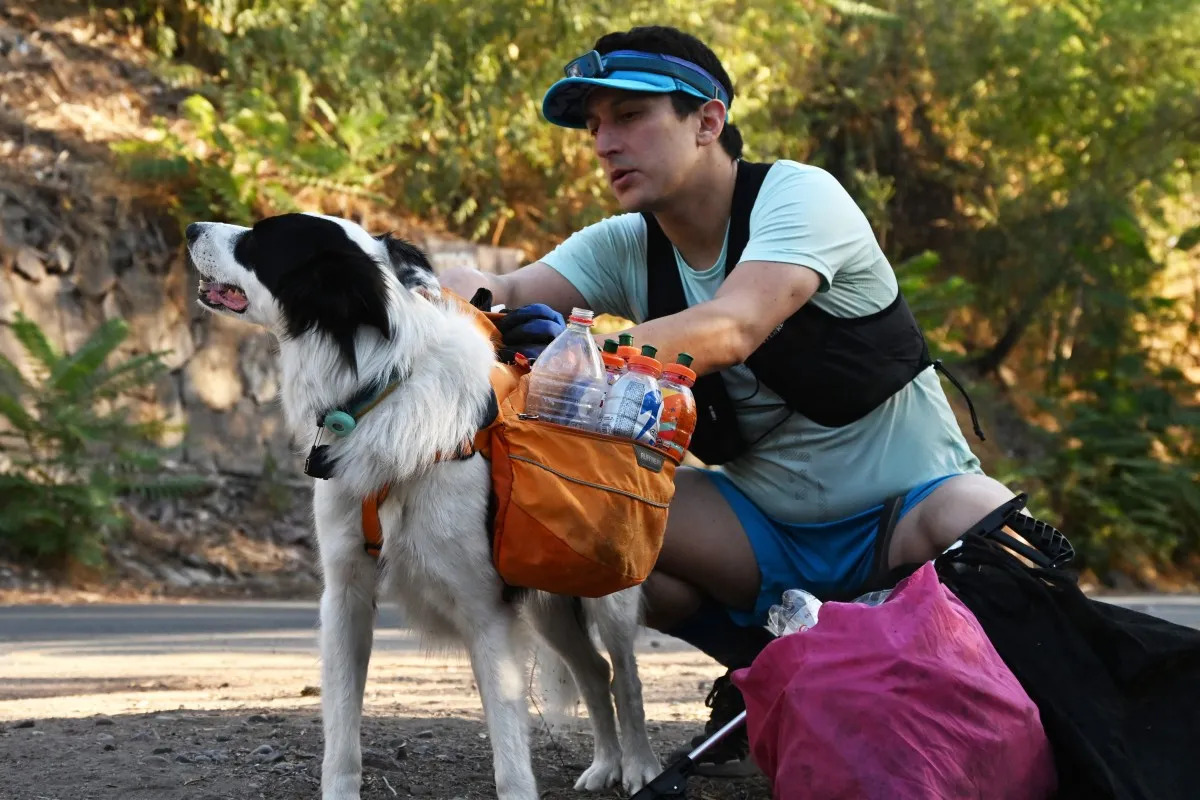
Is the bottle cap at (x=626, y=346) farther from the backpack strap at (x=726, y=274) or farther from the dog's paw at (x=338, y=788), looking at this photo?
the dog's paw at (x=338, y=788)

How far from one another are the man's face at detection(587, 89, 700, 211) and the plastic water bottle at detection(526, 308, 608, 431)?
613 millimetres

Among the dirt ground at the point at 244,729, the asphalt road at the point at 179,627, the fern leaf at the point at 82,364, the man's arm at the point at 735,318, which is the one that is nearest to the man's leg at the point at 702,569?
the dirt ground at the point at 244,729

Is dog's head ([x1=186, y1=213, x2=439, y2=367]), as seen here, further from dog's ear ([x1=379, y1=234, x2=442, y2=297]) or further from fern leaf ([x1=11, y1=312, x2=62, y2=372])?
fern leaf ([x1=11, y1=312, x2=62, y2=372])

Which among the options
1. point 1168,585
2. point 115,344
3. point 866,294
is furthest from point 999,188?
point 866,294

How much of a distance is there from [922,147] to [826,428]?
599 inches

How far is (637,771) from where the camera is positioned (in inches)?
161

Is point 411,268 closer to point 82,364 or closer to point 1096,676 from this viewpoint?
point 1096,676

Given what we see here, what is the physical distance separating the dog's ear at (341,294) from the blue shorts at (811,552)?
135cm

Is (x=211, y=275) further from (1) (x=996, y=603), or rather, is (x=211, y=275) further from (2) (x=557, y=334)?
(1) (x=996, y=603)

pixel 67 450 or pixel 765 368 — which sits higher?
pixel 765 368

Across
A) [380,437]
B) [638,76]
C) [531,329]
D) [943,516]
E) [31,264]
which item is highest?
[638,76]

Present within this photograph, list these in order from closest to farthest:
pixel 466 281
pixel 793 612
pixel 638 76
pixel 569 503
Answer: pixel 569 503 → pixel 793 612 → pixel 638 76 → pixel 466 281

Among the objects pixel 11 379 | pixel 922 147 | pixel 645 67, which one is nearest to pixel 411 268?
pixel 645 67

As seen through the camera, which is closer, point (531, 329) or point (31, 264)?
point (531, 329)
